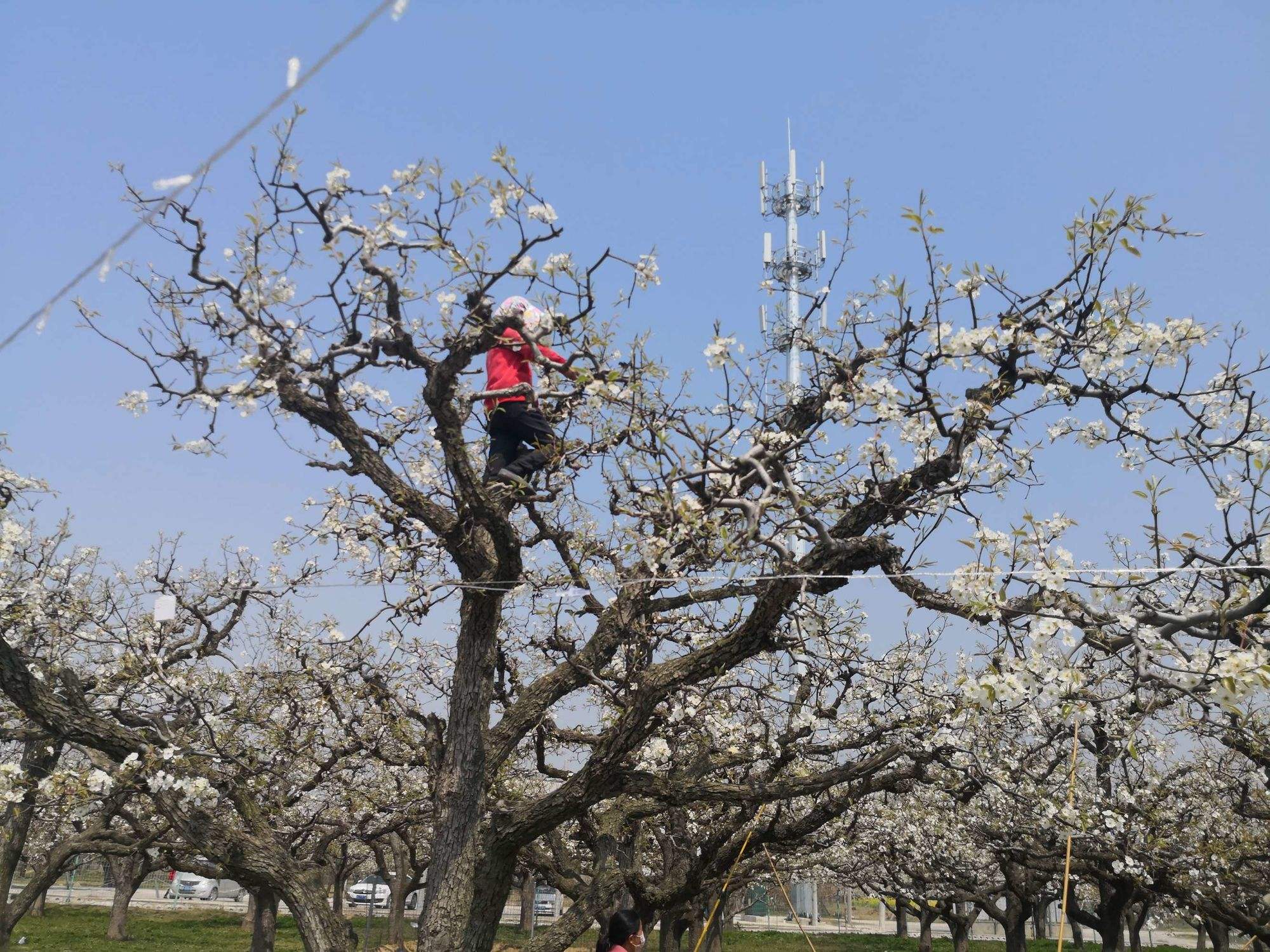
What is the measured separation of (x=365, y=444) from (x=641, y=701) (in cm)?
238

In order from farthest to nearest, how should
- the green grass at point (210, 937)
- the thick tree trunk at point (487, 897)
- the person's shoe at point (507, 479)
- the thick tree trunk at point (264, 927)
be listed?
the green grass at point (210, 937) < the thick tree trunk at point (264, 927) < the thick tree trunk at point (487, 897) < the person's shoe at point (507, 479)

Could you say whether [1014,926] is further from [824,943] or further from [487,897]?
[487,897]

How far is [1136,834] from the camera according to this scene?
13.5 meters

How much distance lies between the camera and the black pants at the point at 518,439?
6.24m

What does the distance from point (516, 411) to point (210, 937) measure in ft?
90.0

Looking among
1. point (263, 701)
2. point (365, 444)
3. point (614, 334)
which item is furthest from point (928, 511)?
point (263, 701)

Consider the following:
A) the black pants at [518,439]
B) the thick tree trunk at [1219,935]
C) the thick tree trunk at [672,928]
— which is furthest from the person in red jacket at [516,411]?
the thick tree trunk at [1219,935]

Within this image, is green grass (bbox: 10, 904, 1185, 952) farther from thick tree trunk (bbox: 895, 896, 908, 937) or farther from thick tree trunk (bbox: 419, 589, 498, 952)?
thick tree trunk (bbox: 419, 589, 498, 952)

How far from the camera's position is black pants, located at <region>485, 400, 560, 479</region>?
6238 mm

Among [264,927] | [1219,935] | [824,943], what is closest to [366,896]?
[824,943]

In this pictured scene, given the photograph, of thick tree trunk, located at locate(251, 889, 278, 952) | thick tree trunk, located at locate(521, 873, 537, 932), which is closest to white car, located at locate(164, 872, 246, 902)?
thick tree trunk, located at locate(521, 873, 537, 932)

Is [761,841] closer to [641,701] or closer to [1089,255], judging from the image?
[641,701]

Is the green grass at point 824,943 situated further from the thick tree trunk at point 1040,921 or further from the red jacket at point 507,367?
the red jacket at point 507,367

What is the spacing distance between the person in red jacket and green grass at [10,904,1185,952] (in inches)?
823
